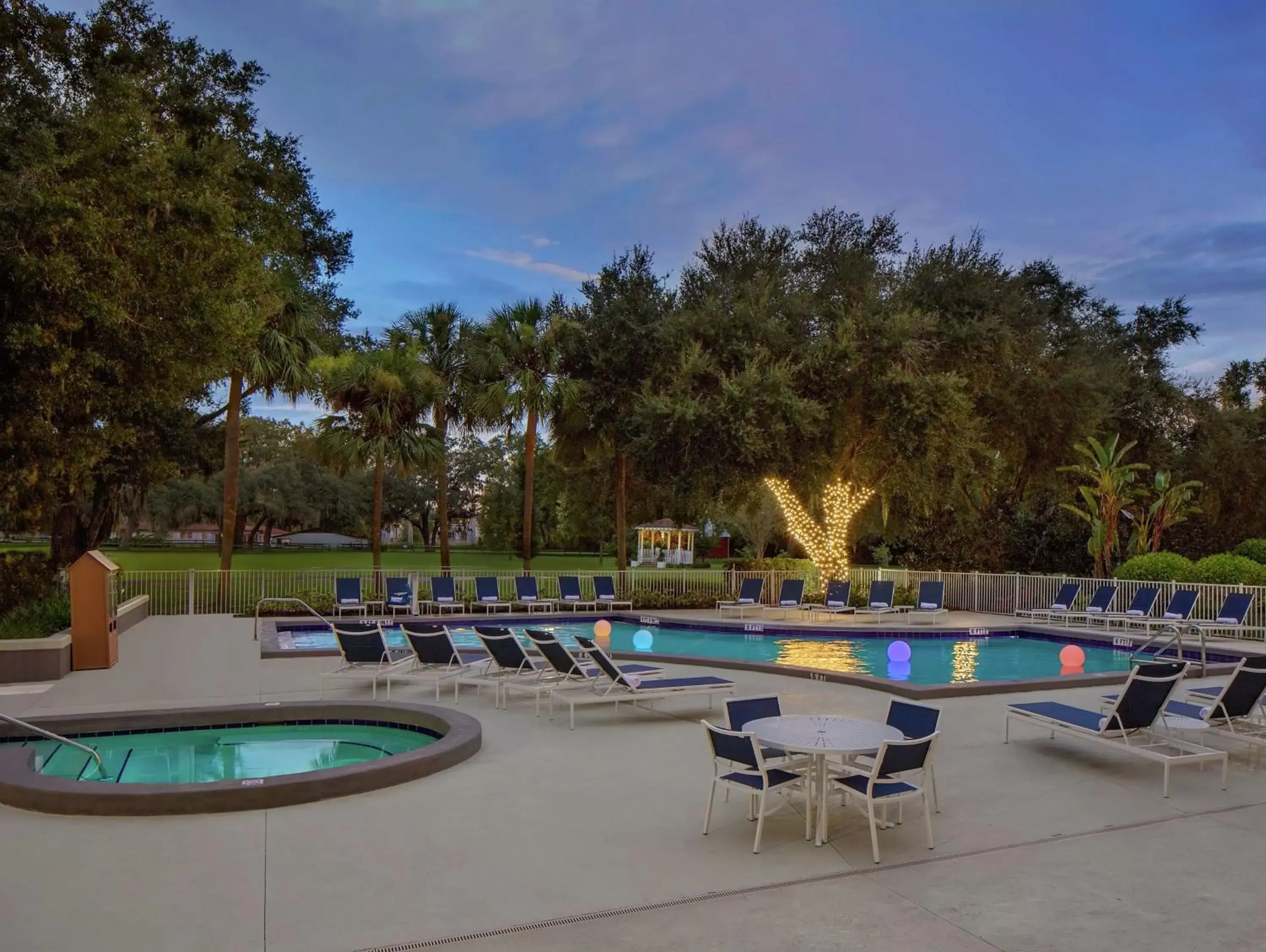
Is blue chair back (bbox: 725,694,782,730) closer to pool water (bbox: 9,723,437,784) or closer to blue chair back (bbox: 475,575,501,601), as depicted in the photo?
pool water (bbox: 9,723,437,784)

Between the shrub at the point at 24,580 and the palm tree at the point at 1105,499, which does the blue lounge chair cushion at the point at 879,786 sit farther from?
the palm tree at the point at 1105,499

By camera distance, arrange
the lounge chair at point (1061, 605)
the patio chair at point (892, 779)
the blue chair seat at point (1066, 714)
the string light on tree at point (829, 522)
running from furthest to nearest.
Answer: the string light on tree at point (829, 522) → the lounge chair at point (1061, 605) → the blue chair seat at point (1066, 714) → the patio chair at point (892, 779)

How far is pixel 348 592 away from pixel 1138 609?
16.2m

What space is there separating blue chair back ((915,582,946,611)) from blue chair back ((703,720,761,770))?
16183 millimetres

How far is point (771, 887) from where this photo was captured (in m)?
5.17

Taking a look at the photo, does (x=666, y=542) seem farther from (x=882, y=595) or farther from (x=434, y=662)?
(x=434, y=662)

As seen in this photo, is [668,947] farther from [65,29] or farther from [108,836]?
[65,29]

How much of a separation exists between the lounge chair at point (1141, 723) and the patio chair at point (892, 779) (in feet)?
7.70

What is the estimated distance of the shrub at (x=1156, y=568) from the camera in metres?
19.9

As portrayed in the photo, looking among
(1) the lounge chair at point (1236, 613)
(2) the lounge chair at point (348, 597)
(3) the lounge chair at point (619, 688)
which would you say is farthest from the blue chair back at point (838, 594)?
(3) the lounge chair at point (619, 688)

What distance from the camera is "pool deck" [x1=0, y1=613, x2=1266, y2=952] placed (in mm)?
4516

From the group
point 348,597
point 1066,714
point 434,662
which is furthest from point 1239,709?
point 348,597

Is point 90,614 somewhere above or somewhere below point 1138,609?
above

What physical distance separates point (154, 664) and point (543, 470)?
38299 millimetres
